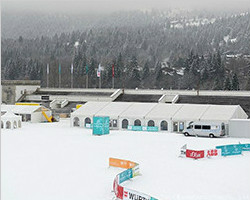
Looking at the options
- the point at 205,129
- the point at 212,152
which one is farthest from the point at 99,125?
the point at 212,152

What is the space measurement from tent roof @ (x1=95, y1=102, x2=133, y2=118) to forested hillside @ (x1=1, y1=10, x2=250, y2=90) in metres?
58.5

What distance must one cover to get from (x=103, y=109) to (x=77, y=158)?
18.7 metres

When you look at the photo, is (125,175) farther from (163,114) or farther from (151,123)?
(163,114)

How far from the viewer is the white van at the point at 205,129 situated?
33469 mm

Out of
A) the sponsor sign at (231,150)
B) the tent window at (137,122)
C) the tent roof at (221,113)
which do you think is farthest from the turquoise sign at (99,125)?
the sponsor sign at (231,150)

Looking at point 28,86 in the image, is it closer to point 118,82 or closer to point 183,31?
point 118,82

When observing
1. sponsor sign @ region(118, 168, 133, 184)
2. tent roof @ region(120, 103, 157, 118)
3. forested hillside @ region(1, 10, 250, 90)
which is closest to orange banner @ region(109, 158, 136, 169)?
sponsor sign @ region(118, 168, 133, 184)

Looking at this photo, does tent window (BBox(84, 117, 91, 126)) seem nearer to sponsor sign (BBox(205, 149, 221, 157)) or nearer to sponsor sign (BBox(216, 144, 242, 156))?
sponsor sign (BBox(216, 144, 242, 156))

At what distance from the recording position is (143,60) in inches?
5979

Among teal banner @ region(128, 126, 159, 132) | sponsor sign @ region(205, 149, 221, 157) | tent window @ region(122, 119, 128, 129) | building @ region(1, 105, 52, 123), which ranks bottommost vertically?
sponsor sign @ region(205, 149, 221, 157)

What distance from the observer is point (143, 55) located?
518 ft

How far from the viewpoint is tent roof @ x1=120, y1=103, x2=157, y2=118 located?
39.3m

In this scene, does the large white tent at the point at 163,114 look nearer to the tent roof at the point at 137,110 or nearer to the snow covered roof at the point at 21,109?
the tent roof at the point at 137,110

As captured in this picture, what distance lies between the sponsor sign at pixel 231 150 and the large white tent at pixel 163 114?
1018 cm
